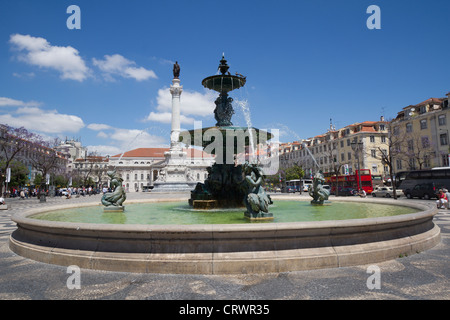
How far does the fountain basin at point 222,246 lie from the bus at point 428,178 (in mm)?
27243

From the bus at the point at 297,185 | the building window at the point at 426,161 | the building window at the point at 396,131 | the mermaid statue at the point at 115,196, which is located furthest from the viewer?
the bus at the point at 297,185

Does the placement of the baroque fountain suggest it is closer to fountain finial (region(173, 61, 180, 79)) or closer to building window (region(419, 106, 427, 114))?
building window (region(419, 106, 427, 114))

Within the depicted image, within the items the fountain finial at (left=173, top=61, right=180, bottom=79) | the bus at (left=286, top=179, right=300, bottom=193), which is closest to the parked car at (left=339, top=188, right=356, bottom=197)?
the bus at (left=286, top=179, right=300, bottom=193)

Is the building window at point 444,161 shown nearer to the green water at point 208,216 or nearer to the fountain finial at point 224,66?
the green water at point 208,216

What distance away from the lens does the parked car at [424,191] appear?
84.5 feet

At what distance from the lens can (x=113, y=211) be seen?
915cm

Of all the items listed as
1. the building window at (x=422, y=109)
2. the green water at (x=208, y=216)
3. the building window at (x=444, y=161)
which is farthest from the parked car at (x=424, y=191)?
the building window at (x=422, y=109)

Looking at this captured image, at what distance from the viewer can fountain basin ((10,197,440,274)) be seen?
13.7 feet

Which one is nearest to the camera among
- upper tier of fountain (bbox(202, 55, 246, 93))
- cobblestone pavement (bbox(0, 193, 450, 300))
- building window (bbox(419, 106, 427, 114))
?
cobblestone pavement (bbox(0, 193, 450, 300))

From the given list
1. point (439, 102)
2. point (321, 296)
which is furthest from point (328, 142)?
point (321, 296)

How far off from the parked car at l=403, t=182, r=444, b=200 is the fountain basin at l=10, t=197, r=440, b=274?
2665 centimetres

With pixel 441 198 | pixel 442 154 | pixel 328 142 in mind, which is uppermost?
pixel 328 142
